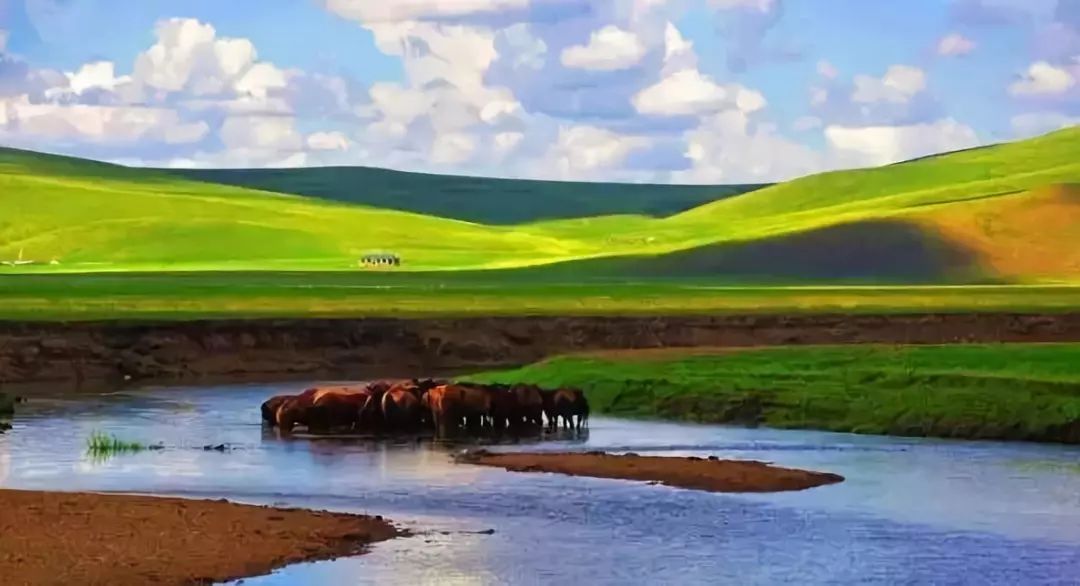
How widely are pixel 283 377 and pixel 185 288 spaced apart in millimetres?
49359

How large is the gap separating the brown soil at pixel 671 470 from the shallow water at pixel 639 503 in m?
0.62

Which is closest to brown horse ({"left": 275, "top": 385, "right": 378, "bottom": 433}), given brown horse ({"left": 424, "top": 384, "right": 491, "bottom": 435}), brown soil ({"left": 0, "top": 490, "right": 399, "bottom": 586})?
brown horse ({"left": 424, "top": 384, "right": 491, "bottom": 435})

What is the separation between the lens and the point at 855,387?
43969 millimetres

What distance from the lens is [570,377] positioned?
49.5 metres

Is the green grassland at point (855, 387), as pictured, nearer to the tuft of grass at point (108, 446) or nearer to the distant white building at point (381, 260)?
the tuft of grass at point (108, 446)

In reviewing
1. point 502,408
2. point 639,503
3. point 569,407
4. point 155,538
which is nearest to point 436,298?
point 569,407

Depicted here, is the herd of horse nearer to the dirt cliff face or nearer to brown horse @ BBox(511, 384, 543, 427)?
brown horse @ BBox(511, 384, 543, 427)

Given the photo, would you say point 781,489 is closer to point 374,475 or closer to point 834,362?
point 374,475

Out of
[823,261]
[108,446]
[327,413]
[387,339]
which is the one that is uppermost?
[823,261]

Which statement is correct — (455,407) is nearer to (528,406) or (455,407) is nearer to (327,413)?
(528,406)

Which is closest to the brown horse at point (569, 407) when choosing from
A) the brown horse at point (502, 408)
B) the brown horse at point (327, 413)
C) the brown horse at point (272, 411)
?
the brown horse at point (502, 408)

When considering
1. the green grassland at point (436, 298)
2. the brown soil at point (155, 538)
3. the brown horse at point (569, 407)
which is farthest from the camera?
the green grassland at point (436, 298)

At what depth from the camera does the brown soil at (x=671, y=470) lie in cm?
3192

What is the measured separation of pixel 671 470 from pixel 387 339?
3484 cm
